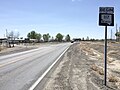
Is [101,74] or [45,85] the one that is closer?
[45,85]

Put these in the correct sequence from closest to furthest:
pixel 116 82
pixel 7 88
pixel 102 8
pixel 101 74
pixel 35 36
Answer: pixel 7 88 < pixel 102 8 < pixel 116 82 < pixel 101 74 < pixel 35 36

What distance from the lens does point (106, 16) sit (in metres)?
11.1

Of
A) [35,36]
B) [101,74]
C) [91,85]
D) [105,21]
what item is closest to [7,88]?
[91,85]

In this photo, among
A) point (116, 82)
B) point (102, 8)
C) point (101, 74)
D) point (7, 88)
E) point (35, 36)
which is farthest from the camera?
point (35, 36)

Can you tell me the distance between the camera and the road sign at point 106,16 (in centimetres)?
1106

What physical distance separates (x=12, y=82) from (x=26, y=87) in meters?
1.35

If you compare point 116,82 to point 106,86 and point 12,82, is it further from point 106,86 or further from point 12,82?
point 12,82

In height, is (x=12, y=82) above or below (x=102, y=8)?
below

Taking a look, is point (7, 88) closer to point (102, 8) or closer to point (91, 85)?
point (91, 85)

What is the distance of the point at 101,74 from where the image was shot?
14.9 m

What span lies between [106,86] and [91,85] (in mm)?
597

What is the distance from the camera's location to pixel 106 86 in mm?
10984

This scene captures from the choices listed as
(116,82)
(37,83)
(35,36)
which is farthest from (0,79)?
(35,36)

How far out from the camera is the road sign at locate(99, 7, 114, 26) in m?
11.1
